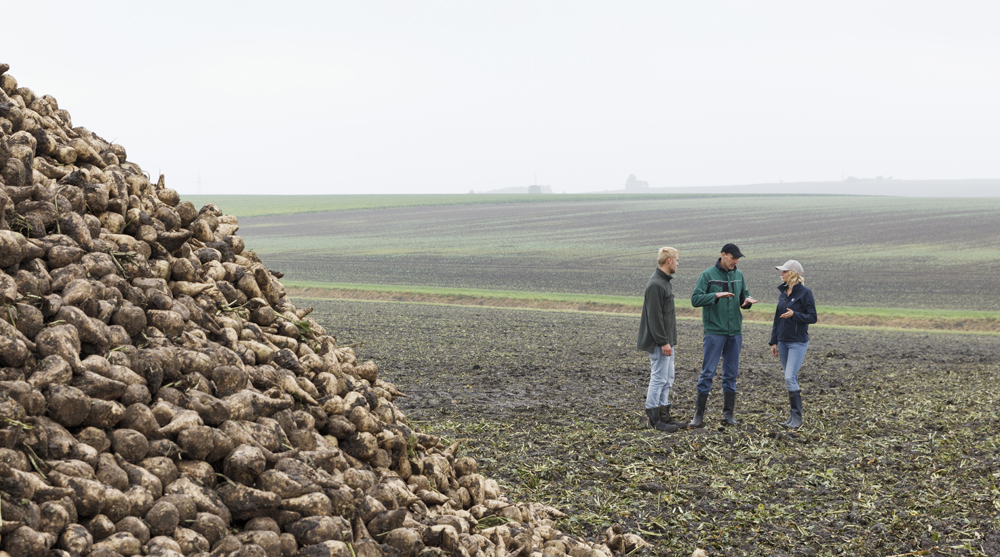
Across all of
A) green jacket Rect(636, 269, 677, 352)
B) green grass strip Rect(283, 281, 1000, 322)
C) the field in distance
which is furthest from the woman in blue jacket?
the field in distance

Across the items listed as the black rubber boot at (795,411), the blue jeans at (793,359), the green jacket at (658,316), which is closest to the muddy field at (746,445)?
the black rubber boot at (795,411)

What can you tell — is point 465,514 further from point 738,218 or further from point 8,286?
point 738,218

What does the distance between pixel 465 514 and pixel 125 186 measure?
11.5ft

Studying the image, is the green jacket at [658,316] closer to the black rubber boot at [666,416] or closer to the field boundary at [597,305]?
A: the black rubber boot at [666,416]

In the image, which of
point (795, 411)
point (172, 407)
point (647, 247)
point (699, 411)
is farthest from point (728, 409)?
point (647, 247)

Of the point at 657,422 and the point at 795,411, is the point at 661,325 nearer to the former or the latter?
the point at 657,422

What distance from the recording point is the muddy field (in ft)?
22.1

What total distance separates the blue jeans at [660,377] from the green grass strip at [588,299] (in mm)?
18704

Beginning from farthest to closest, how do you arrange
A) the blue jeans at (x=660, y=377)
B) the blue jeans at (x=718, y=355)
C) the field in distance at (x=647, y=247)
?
the field in distance at (x=647, y=247)
the blue jeans at (x=718, y=355)
the blue jeans at (x=660, y=377)

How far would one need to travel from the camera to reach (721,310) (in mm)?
9602

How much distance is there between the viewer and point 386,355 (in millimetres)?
16062

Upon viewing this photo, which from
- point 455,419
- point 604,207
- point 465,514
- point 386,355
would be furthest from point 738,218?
point 465,514

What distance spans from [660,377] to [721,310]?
109 centimetres

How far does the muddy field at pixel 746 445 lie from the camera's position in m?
6.74
